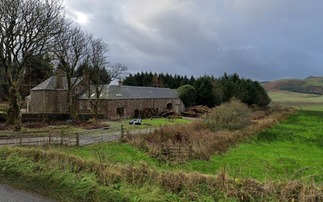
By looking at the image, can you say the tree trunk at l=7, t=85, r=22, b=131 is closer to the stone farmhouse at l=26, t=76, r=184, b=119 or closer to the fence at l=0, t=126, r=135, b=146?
the fence at l=0, t=126, r=135, b=146

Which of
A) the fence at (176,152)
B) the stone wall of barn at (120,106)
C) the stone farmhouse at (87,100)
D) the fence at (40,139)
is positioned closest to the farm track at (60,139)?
the fence at (40,139)

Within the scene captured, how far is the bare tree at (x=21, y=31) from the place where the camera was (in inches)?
988

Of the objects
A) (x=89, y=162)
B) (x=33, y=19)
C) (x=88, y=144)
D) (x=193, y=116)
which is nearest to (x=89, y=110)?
(x=193, y=116)

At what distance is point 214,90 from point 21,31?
46446 millimetres

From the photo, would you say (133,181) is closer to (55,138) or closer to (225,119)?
(55,138)

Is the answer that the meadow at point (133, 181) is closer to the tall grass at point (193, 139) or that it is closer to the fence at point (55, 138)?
the fence at point (55, 138)

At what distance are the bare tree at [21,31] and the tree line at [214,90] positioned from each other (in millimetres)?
38212

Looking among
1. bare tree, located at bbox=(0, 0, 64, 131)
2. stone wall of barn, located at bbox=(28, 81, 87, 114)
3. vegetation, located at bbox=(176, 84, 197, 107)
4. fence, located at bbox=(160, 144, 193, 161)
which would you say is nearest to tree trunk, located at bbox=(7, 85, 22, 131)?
bare tree, located at bbox=(0, 0, 64, 131)

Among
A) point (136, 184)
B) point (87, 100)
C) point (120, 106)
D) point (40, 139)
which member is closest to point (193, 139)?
point (40, 139)

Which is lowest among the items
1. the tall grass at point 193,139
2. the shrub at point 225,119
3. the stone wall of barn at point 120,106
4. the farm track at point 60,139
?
the tall grass at point 193,139

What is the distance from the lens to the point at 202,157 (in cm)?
2103

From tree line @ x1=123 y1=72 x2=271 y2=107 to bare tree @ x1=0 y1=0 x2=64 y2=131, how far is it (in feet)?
125

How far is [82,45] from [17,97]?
47.1 feet

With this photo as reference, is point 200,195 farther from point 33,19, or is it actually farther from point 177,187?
point 33,19
